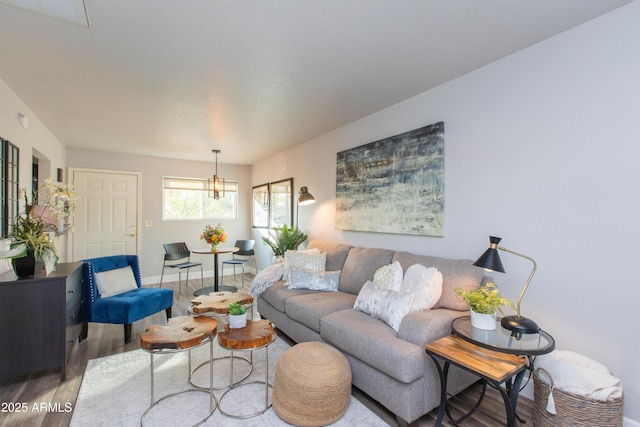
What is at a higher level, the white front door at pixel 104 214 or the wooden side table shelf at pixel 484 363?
the white front door at pixel 104 214

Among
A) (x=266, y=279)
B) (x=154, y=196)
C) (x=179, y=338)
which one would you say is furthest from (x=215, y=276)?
(x=179, y=338)

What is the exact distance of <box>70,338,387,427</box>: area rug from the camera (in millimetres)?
1893

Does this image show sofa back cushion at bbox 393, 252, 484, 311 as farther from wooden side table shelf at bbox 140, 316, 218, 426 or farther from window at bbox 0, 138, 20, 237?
window at bbox 0, 138, 20, 237

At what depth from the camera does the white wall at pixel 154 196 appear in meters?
5.25

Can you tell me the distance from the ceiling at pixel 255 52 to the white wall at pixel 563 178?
0.22 metres

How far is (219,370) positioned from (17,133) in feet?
9.85

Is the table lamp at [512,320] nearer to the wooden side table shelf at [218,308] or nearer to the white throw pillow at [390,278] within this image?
the white throw pillow at [390,278]

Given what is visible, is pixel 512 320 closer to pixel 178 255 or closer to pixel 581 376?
pixel 581 376

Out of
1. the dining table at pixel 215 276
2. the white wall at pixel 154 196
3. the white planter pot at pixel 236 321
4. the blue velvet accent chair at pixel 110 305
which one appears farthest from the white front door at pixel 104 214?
the white planter pot at pixel 236 321

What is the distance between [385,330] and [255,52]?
2.16 m

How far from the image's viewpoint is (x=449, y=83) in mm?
2615

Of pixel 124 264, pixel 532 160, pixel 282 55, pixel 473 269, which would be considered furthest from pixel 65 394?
pixel 532 160

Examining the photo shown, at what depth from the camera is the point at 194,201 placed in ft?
20.2

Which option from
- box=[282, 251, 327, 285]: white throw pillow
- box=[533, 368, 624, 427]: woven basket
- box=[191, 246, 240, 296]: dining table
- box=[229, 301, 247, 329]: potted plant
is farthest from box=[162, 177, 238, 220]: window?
box=[533, 368, 624, 427]: woven basket
